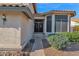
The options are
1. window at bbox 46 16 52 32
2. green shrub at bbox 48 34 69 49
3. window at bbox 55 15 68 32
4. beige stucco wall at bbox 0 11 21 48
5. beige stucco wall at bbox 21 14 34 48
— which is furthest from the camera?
window at bbox 46 16 52 32

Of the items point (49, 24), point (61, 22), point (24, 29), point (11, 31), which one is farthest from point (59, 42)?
point (49, 24)

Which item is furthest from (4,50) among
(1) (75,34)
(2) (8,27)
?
(1) (75,34)

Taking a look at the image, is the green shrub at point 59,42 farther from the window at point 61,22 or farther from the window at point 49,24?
the window at point 49,24

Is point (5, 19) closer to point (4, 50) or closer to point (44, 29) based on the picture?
point (4, 50)

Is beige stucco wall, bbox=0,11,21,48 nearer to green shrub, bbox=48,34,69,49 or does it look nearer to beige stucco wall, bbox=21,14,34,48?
beige stucco wall, bbox=21,14,34,48

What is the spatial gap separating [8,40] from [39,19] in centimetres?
742

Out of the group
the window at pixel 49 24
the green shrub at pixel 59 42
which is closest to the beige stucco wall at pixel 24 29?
the window at pixel 49 24

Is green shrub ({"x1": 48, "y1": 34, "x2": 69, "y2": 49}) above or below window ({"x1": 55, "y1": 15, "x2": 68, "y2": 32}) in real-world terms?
below

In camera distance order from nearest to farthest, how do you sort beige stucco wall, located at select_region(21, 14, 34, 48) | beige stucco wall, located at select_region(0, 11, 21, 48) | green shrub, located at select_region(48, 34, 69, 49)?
beige stucco wall, located at select_region(0, 11, 21, 48)
green shrub, located at select_region(48, 34, 69, 49)
beige stucco wall, located at select_region(21, 14, 34, 48)

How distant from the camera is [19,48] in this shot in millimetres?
8539

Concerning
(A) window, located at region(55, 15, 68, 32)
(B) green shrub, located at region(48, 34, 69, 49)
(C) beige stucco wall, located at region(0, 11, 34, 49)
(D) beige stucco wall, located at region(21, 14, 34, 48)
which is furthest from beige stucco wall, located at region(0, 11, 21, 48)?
(A) window, located at region(55, 15, 68, 32)

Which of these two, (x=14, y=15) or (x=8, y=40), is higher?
(x=14, y=15)

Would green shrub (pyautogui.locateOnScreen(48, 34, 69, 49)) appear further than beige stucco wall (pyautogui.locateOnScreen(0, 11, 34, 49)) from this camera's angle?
Yes

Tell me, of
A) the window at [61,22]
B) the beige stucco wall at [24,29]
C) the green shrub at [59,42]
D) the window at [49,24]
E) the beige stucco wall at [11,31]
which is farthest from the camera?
the window at [49,24]
